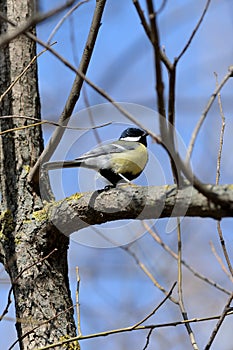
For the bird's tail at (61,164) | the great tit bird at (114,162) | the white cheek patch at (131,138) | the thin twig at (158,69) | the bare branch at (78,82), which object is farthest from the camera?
the white cheek patch at (131,138)

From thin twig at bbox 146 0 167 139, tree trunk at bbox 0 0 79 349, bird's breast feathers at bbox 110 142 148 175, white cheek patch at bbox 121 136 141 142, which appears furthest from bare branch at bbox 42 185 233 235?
white cheek patch at bbox 121 136 141 142

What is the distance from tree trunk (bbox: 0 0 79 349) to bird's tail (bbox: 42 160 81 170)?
0.29 ft

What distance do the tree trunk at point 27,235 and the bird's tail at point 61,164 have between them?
9 cm

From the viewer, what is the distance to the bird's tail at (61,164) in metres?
1.89

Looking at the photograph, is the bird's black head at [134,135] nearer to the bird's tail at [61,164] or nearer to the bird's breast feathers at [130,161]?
the bird's breast feathers at [130,161]

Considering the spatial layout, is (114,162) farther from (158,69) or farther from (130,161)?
(158,69)

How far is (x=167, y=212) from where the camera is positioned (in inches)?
52.4

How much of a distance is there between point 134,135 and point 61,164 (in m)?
0.75

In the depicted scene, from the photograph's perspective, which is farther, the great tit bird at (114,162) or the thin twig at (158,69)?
the great tit bird at (114,162)

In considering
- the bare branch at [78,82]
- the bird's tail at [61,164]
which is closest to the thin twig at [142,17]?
the bare branch at [78,82]

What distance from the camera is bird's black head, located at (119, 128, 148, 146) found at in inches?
102

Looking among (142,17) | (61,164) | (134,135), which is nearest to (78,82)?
(61,164)

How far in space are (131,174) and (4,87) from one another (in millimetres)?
554

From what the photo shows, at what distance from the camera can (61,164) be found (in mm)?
1962
